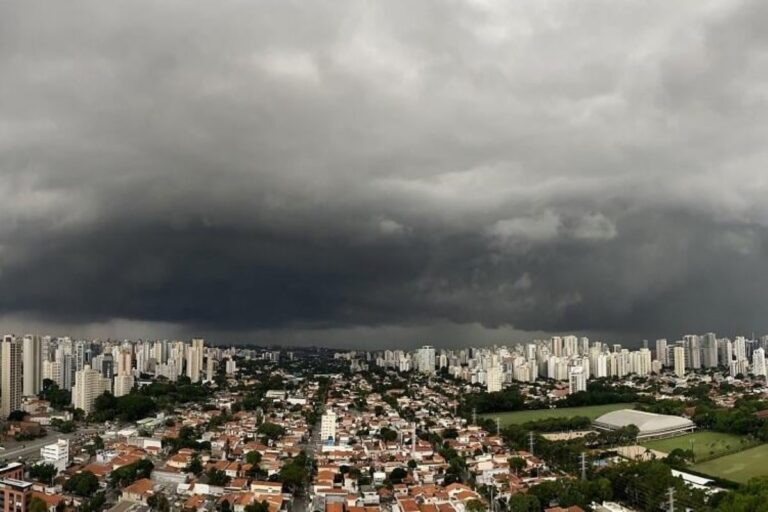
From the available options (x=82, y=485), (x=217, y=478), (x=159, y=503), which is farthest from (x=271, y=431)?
(x=159, y=503)

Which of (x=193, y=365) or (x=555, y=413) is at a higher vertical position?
(x=193, y=365)

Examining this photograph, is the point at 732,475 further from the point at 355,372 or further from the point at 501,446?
the point at 355,372

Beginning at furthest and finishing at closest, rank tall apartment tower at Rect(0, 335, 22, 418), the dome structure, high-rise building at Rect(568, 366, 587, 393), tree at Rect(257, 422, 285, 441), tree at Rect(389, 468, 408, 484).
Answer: high-rise building at Rect(568, 366, 587, 393), tall apartment tower at Rect(0, 335, 22, 418), the dome structure, tree at Rect(257, 422, 285, 441), tree at Rect(389, 468, 408, 484)

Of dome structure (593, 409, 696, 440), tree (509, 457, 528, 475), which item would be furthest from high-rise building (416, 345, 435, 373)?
tree (509, 457, 528, 475)

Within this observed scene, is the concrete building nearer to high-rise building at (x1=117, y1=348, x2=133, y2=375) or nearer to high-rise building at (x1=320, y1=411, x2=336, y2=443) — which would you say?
high-rise building at (x1=320, y1=411, x2=336, y2=443)

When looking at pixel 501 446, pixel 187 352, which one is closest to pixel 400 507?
pixel 501 446

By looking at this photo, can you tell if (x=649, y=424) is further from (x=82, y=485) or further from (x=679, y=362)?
(x=679, y=362)
